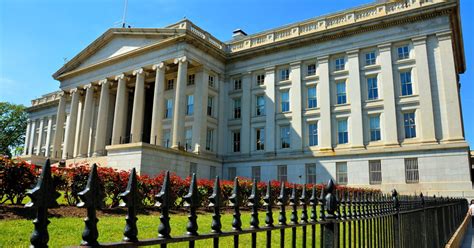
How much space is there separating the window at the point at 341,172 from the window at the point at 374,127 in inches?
136

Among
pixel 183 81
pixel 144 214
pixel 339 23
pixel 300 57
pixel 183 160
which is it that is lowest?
pixel 144 214

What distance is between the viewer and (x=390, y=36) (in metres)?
32.5

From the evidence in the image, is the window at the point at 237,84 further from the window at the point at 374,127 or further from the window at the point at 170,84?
the window at the point at 374,127

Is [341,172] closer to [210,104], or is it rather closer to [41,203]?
[210,104]

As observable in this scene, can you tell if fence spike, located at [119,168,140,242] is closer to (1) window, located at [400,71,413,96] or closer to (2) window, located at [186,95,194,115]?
(1) window, located at [400,71,413,96]

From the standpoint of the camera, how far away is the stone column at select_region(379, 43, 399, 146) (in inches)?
1229

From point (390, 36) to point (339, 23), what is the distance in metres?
5.10

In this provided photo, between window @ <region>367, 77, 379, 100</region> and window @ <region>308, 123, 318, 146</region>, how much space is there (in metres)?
5.69

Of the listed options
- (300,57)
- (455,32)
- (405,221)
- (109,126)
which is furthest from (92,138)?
(405,221)

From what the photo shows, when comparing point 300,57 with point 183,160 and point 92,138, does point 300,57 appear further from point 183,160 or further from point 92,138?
point 92,138

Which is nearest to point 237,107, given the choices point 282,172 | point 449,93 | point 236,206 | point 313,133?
point 282,172

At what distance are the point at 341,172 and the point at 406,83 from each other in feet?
31.6

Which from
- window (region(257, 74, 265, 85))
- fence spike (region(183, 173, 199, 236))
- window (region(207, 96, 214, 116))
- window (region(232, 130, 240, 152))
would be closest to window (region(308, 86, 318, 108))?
window (region(257, 74, 265, 85))

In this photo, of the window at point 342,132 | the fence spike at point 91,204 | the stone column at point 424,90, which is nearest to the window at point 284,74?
the window at point 342,132
